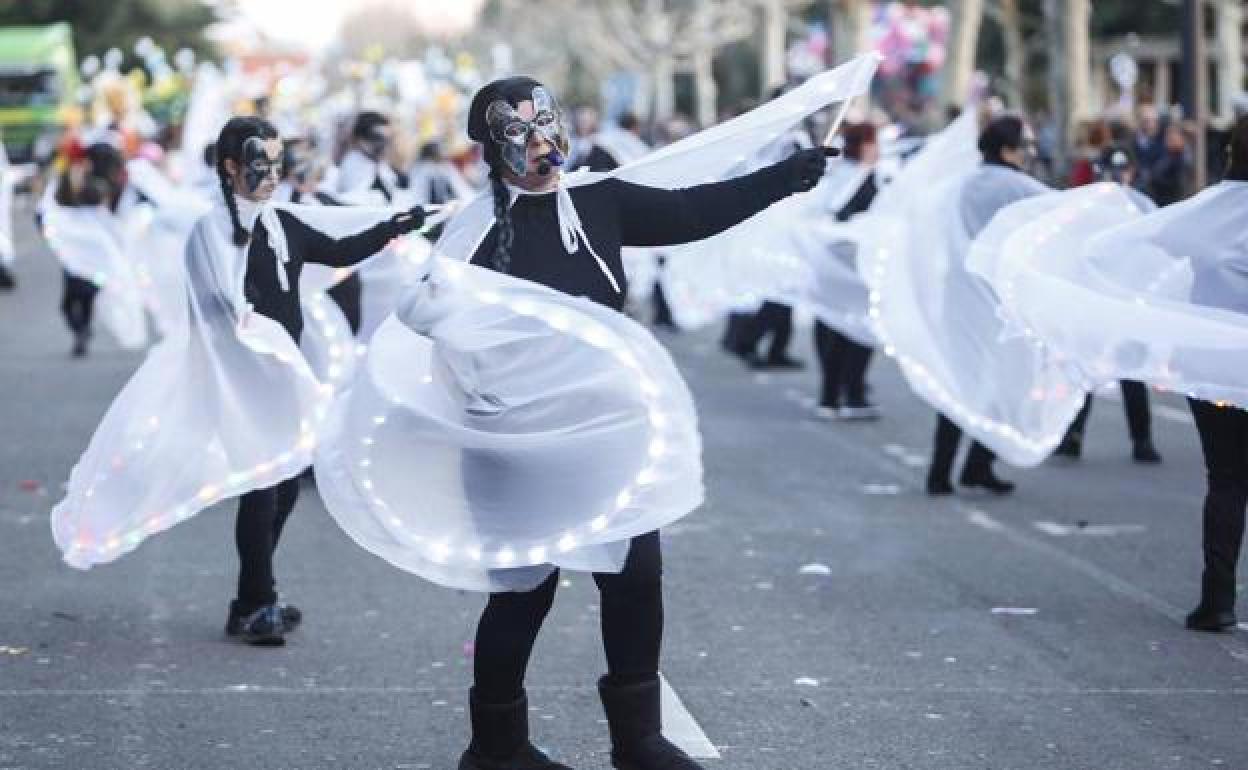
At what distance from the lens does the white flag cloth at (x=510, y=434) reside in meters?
5.74

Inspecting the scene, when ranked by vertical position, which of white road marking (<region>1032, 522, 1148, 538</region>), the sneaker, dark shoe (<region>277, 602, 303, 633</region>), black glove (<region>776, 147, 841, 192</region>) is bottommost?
the sneaker

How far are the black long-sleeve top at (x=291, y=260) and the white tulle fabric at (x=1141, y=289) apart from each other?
2722mm

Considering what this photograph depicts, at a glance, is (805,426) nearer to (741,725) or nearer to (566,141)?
(741,725)

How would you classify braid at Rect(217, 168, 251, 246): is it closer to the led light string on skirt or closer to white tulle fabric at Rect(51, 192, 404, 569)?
white tulle fabric at Rect(51, 192, 404, 569)

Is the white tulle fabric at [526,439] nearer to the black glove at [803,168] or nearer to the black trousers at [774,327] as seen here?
→ the black glove at [803,168]

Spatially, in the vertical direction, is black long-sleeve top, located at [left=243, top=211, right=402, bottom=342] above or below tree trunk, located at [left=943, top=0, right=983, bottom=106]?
above

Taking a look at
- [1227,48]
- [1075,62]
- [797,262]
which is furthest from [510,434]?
[1227,48]

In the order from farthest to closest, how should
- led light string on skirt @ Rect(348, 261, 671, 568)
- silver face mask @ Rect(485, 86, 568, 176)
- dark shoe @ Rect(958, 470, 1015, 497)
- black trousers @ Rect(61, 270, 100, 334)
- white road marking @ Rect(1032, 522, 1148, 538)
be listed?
black trousers @ Rect(61, 270, 100, 334), dark shoe @ Rect(958, 470, 1015, 497), white road marking @ Rect(1032, 522, 1148, 538), silver face mask @ Rect(485, 86, 568, 176), led light string on skirt @ Rect(348, 261, 671, 568)

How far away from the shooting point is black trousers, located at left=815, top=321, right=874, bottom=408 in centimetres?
1567

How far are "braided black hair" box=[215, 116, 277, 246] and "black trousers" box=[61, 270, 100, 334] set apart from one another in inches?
465

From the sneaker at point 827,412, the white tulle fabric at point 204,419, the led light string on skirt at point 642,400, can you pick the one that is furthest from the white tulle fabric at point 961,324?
the led light string on skirt at point 642,400

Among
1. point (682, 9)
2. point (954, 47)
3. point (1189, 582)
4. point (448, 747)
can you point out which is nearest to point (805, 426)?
point (1189, 582)

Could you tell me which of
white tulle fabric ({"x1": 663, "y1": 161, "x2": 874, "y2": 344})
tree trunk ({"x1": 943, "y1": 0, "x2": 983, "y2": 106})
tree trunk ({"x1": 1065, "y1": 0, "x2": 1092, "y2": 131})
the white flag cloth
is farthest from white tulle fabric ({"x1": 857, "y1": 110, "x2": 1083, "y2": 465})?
tree trunk ({"x1": 943, "y1": 0, "x2": 983, "y2": 106})

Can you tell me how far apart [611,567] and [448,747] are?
1.22 m
